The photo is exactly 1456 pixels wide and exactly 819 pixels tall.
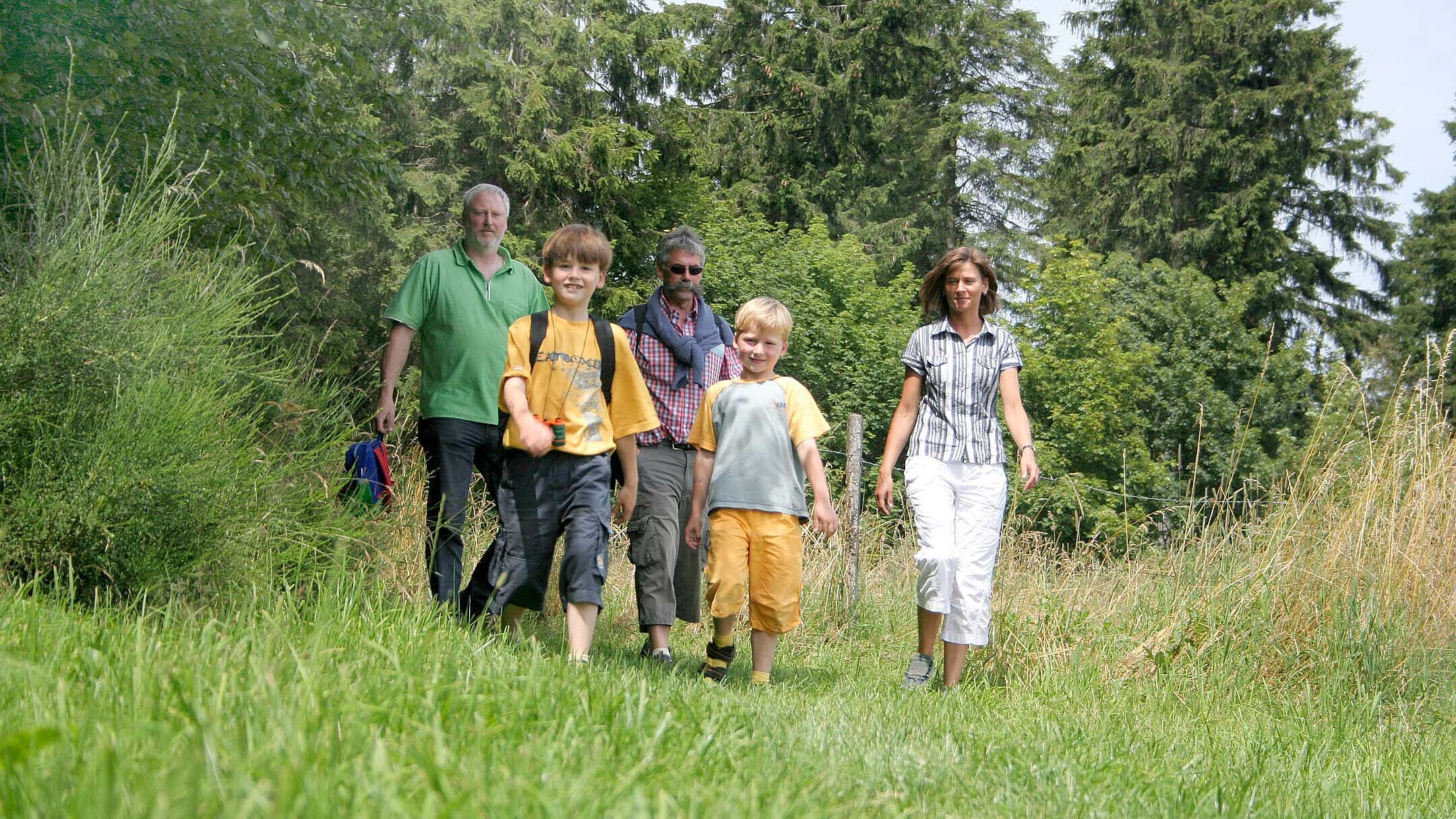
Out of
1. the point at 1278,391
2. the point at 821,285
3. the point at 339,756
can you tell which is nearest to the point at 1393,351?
the point at 1278,391

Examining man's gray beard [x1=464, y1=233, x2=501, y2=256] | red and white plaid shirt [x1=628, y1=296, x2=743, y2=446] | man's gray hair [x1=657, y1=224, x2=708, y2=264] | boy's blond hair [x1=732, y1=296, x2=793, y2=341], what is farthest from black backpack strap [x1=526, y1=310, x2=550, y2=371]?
man's gray hair [x1=657, y1=224, x2=708, y2=264]

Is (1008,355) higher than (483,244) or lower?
lower

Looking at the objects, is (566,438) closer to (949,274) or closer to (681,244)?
(681,244)

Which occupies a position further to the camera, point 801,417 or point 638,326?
point 638,326

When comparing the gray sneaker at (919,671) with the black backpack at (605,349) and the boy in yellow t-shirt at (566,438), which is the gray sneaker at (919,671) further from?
the black backpack at (605,349)

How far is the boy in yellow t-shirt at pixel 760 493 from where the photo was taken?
17.7ft

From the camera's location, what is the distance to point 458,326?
5641 millimetres

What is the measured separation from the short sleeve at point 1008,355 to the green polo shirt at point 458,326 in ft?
7.43

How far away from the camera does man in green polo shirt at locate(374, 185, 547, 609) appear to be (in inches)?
216

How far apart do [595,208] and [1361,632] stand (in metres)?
24.0

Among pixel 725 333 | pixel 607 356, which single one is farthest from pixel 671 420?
pixel 607 356

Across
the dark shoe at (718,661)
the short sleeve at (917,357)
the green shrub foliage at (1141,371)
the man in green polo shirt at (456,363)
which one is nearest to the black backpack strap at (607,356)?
the man in green polo shirt at (456,363)

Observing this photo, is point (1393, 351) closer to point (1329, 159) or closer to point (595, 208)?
point (1329, 159)

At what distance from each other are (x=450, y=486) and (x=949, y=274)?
101 inches
